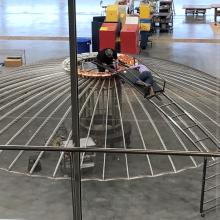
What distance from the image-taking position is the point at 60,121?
284 inches

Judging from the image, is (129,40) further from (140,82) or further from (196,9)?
(196,9)

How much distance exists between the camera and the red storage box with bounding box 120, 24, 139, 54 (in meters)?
14.0

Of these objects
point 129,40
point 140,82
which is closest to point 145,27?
point 129,40

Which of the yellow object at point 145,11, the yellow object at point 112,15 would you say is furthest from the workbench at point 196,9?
the yellow object at point 112,15

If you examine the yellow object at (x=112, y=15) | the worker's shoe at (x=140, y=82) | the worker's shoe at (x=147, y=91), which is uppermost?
the yellow object at (x=112, y=15)

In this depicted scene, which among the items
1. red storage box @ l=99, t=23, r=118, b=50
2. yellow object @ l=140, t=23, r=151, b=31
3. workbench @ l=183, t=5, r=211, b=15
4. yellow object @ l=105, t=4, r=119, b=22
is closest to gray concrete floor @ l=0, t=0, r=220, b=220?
red storage box @ l=99, t=23, r=118, b=50

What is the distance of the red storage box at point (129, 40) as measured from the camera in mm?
14008

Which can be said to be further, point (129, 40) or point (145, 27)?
point (145, 27)

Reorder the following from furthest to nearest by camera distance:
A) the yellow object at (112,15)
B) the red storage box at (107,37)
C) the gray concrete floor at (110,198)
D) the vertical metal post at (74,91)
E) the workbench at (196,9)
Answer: the workbench at (196,9), the yellow object at (112,15), the red storage box at (107,37), the gray concrete floor at (110,198), the vertical metal post at (74,91)

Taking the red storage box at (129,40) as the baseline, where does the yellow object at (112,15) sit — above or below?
above

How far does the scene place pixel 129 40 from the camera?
14.2 meters

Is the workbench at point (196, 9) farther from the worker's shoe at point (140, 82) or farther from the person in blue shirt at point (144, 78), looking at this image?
the worker's shoe at point (140, 82)

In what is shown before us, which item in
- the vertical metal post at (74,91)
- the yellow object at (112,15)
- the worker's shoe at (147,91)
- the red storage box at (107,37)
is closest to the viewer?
the vertical metal post at (74,91)

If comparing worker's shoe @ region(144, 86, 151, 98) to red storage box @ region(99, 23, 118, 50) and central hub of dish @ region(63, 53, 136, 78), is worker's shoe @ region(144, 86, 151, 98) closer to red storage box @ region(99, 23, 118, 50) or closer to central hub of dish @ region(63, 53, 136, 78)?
central hub of dish @ region(63, 53, 136, 78)
